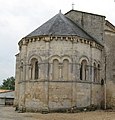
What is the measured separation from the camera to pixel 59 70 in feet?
79.3

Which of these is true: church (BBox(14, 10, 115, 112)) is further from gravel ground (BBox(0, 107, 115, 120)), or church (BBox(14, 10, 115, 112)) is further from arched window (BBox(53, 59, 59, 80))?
gravel ground (BBox(0, 107, 115, 120))

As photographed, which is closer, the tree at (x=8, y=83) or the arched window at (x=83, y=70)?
the arched window at (x=83, y=70)

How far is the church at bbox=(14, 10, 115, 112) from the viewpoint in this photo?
23.7 m

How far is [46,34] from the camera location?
24547 millimetres

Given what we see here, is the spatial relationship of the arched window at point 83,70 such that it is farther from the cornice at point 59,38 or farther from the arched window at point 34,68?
the arched window at point 34,68

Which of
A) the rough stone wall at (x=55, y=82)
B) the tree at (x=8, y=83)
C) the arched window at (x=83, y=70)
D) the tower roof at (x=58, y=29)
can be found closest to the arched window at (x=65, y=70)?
the rough stone wall at (x=55, y=82)

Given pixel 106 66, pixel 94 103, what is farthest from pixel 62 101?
pixel 106 66

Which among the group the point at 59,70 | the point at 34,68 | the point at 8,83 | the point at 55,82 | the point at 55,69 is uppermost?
the point at 34,68

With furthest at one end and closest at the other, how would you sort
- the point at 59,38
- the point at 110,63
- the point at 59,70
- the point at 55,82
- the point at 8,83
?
the point at 8,83 → the point at 110,63 → the point at 59,38 → the point at 59,70 → the point at 55,82

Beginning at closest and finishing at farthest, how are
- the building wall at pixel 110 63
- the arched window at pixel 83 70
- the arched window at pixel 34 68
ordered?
the arched window at pixel 34 68, the arched window at pixel 83 70, the building wall at pixel 110 63

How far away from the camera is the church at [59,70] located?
23.7 meters

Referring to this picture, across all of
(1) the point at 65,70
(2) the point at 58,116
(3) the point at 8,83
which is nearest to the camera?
(2) the point at 58,116

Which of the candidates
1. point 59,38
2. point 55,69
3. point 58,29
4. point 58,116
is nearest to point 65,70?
point 55,69

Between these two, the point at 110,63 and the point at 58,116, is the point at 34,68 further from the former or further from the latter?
the point at 110,63
